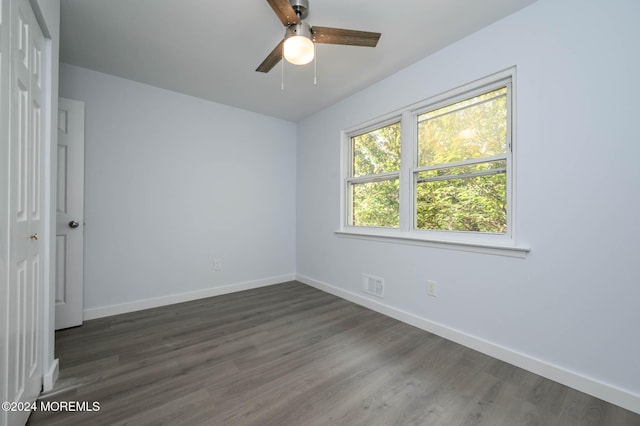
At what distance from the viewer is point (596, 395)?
1.56m

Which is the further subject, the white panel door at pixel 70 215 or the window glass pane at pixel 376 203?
the window glass pane at pixel 376 203

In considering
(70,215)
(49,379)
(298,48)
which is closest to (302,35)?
(298,48)

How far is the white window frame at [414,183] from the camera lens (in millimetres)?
1950

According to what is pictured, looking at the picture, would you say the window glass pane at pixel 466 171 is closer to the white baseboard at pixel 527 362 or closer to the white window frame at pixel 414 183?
the white window frame at pixel 414 183

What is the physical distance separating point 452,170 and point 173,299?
3343 mm

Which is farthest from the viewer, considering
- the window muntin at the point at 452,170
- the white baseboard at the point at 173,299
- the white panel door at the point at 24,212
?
the white baseboard at the point at 173,299

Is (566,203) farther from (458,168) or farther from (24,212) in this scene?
(24,212)

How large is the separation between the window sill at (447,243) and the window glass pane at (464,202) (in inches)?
6.6

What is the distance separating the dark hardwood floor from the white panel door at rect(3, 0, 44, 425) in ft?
1.12

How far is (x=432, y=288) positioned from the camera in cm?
239

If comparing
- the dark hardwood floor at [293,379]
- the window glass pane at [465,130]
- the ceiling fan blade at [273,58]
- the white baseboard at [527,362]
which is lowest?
the dark hardwood floor at [293,379]

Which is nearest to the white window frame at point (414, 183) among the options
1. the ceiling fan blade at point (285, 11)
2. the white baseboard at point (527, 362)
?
the white baseboard at point (527, 362)

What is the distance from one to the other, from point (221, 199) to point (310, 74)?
1915 millimetres

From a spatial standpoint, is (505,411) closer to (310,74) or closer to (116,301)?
(310,74)
